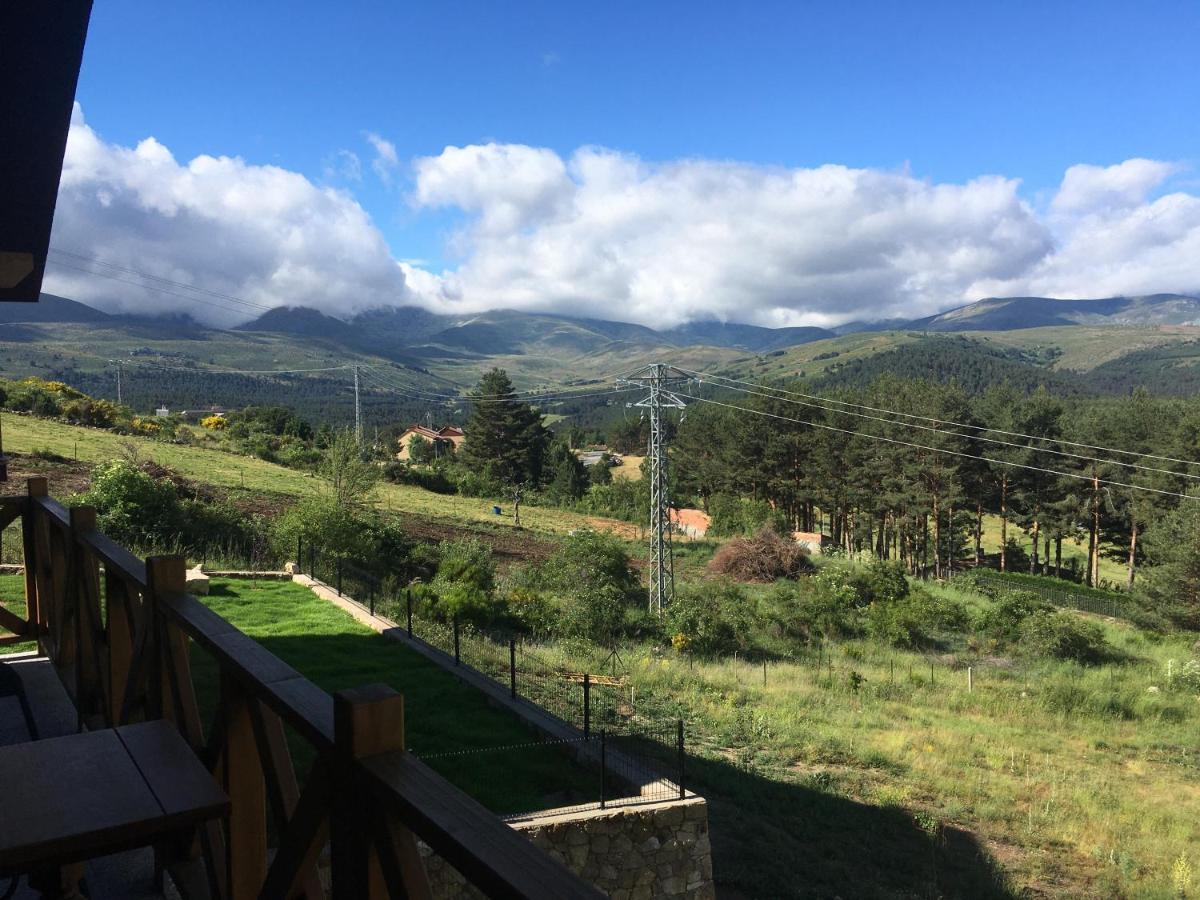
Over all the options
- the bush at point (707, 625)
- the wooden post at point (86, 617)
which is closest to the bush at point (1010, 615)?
the bush at point (707, 625)

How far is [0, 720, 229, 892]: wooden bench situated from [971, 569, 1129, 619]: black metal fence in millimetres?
27912

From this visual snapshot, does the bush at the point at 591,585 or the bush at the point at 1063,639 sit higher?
the bush at the point at 591,585

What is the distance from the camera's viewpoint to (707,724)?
11922mm

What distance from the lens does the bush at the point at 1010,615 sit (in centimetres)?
2078

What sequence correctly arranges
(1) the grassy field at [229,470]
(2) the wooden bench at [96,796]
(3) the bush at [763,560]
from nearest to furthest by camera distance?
1. (2) the wooden bench at [96,796]
2. (1) the grassy field at [229,470]
3. (3) the bush at [763,560]

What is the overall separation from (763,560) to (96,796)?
28571 mm

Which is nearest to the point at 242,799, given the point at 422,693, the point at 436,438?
the point at 422,693

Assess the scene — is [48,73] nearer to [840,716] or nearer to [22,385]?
[840,716]

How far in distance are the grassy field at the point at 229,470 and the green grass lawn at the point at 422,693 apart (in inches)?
408

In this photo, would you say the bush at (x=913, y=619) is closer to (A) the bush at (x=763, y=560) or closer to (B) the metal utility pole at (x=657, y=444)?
(B) the metal utility pole at (x=657, y=444)

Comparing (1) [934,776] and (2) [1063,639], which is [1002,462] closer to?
(2) [1063,639]

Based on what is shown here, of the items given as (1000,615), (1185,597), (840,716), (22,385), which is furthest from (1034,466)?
(22,385)

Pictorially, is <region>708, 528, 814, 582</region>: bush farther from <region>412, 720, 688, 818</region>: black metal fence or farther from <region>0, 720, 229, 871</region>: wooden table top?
<region>0, 720, 229, 871</region>: wooden table top

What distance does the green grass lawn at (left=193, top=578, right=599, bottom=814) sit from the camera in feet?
21.6
